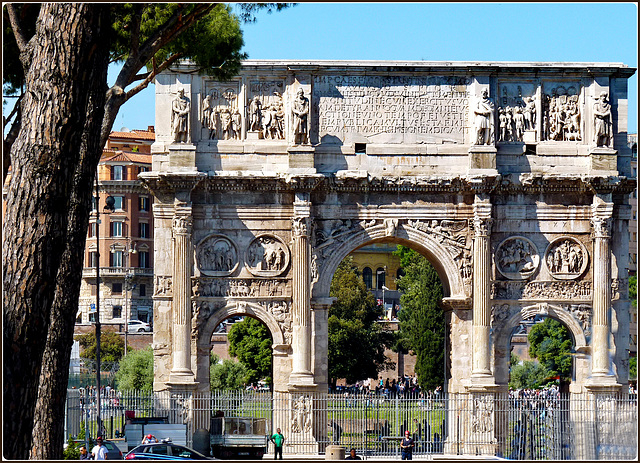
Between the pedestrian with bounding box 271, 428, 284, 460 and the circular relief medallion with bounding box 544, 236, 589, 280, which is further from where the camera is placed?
the circular relief medallion with bounding box 544, 236, 589, 280

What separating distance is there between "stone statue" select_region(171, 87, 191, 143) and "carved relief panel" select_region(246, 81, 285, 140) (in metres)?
1.51

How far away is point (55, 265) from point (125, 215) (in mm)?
61135

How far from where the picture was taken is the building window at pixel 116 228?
72000mm

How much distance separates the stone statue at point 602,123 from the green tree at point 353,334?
21.7 m

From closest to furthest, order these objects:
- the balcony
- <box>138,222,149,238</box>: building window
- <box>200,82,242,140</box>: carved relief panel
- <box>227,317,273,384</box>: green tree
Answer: <box>200,82,242,140</box>: carved relief panel < <box>227,317,273,384</box>: green tree < the balcony < <box>138,222,149,238</box>: building window

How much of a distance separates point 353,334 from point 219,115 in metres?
25.0

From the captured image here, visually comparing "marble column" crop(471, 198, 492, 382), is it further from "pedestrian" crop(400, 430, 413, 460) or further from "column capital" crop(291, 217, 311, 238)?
"column capital" crop(291, 217, 311, 238)

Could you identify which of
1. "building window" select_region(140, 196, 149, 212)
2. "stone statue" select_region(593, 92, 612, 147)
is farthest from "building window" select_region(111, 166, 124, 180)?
"stone statue" select_region(593, 92, 612, 147)

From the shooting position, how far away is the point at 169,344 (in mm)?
29234

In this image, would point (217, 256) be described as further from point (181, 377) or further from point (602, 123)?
point (602, 123)

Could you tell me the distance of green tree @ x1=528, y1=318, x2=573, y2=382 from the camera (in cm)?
5781

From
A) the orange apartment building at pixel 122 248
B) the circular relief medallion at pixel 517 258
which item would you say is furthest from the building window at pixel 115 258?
the circular relief medallion at pixel 517 258

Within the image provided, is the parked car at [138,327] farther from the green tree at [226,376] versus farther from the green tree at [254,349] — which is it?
the green tree at [226,376]

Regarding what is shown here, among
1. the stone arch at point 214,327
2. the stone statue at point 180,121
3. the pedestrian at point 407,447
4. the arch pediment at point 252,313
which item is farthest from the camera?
the arch pediment at point 252,313
